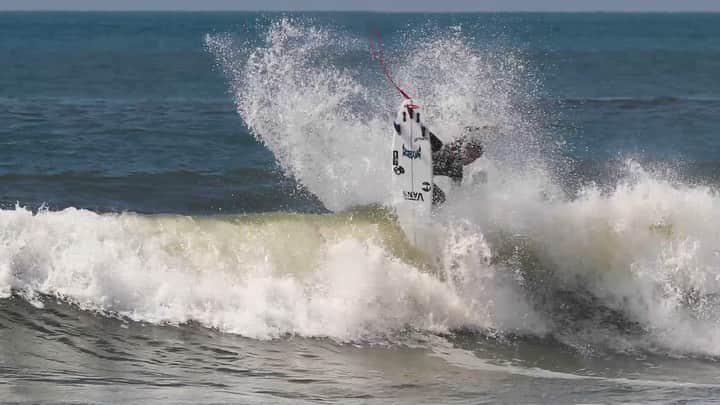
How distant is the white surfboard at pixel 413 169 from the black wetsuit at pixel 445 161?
0.10 meters

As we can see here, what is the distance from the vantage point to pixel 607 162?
2138cm

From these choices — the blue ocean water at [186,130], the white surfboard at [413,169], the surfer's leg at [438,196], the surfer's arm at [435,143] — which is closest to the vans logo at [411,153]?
the white surfboard at [413,169]

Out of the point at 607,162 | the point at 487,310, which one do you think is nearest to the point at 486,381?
the point at 487,310

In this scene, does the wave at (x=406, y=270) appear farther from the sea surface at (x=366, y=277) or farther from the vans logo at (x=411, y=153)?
the vans logo at (x=411, y=153)

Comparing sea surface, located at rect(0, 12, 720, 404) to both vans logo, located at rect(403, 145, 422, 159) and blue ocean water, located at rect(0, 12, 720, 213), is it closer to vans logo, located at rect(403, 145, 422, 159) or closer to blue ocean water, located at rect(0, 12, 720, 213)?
blue ocean water, located at rect(0, 12, 720, 213)

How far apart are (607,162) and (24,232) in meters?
13.0

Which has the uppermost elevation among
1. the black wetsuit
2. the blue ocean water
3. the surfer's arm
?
the blue ocean water

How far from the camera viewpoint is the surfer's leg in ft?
38.3

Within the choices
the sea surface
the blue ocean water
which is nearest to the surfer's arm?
the sea surface

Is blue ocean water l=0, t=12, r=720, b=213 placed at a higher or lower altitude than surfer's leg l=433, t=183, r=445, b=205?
higher

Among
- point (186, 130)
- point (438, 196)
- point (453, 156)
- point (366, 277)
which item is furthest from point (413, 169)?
point (186, 130)

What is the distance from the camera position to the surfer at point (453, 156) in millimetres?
11656

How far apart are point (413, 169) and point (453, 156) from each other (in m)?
0.55

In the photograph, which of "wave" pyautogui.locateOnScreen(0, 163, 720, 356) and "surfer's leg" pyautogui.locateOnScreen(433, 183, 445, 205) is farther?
"surfer's leg" pyautogui.locateOnScreen(433, 183, 445, 205)
